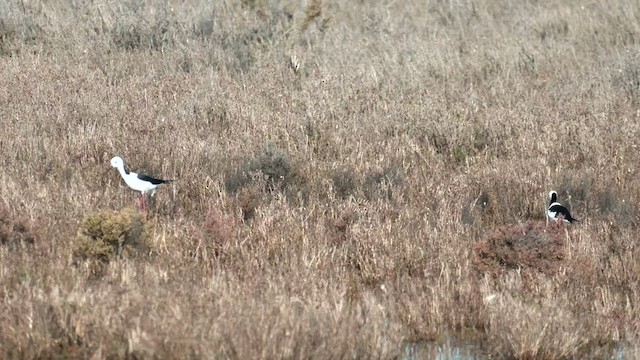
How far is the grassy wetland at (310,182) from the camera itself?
5984 millimetres

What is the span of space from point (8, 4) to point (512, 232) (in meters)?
10.6

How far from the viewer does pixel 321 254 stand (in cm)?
750

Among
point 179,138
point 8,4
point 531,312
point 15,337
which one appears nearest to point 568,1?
point 8,4

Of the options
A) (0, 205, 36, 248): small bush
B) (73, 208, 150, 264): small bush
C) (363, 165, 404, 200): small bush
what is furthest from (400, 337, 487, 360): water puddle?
(0, 205, 36, 248): small bush

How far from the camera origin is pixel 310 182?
9.70 m

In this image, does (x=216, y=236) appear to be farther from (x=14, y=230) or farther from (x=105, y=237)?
(x=14, y=230)

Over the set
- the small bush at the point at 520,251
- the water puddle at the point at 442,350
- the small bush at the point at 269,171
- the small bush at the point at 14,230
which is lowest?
the small bush at the point at 269,171

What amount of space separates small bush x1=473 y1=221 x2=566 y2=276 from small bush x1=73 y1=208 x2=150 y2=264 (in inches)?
98.5

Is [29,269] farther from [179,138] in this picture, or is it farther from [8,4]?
[8,4]

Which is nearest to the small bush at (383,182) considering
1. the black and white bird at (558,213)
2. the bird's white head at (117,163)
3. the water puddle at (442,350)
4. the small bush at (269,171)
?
the small bush at (269,171)

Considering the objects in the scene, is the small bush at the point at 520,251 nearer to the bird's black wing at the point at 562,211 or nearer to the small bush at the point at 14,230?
the bird's black wing at the point at 562,211

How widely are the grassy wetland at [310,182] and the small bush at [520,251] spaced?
17 mm

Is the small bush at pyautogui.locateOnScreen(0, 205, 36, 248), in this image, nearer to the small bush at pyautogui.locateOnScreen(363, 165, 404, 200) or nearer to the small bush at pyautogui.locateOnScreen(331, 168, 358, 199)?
the small bush at pyautogui.locateOnScreen(331, 168, 358, 199)

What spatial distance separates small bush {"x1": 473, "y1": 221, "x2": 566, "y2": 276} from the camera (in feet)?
25.4
